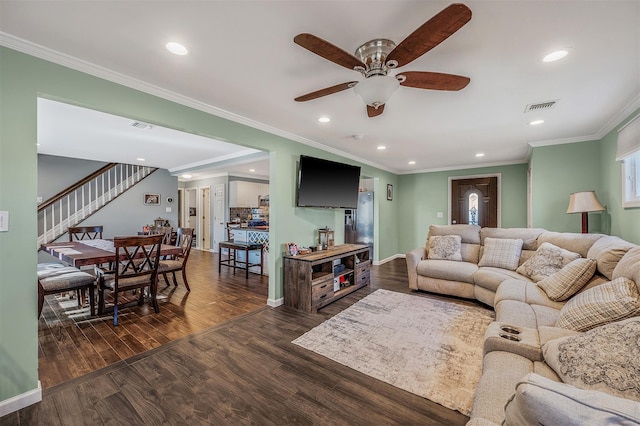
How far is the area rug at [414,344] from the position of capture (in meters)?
1.94

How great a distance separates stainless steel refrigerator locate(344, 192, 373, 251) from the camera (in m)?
6.47

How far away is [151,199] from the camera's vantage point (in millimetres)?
7043

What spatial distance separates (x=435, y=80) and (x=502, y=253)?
2.92 metres

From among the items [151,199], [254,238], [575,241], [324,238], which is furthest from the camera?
[151,199]

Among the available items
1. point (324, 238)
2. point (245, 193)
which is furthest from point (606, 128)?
point (245, 193)

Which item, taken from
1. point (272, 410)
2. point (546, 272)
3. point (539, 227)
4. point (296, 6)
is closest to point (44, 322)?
point (272, 410)

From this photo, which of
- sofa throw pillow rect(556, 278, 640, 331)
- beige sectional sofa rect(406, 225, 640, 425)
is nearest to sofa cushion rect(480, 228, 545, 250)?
beige sectional sofa rect(406, 225, 640, 425)

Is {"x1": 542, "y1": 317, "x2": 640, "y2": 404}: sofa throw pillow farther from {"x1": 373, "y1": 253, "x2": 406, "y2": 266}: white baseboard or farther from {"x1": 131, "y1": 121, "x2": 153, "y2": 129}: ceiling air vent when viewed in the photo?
{"x1": 373, "y1": 253, "x2": 406, "y2": 266}: white baseboard

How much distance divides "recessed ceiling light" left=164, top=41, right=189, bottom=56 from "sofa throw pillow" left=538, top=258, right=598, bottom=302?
3591mm

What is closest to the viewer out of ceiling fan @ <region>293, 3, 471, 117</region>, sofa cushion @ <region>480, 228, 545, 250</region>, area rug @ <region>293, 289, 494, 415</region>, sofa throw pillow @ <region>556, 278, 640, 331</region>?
ceiling fan @ <region>293, 3, 471, 117</region>

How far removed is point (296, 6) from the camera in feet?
4.66

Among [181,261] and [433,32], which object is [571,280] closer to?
[433,32]

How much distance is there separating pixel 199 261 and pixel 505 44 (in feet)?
22.1

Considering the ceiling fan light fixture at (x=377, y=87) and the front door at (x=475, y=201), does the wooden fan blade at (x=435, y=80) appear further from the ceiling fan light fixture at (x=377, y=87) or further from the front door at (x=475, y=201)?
the front door at (x=475, y=201)
